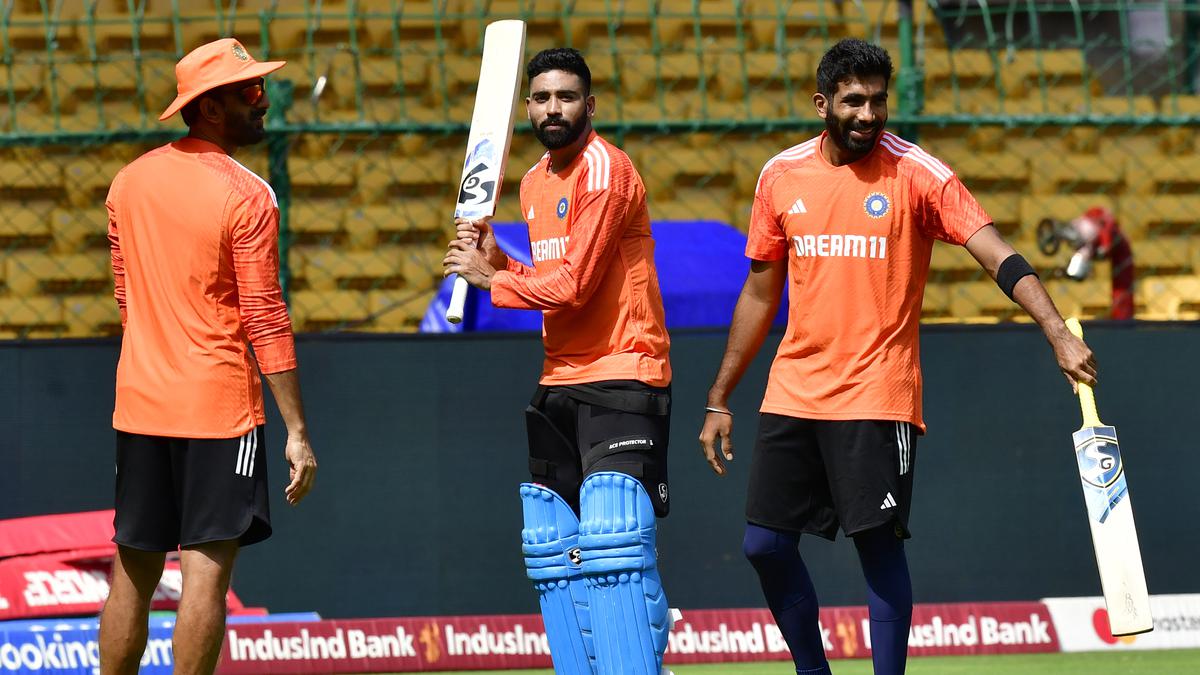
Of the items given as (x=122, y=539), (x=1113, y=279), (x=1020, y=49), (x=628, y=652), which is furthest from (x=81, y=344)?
(x=1020, y=49)

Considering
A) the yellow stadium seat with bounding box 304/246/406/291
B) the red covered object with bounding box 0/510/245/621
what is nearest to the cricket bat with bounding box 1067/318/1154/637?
the red covered object with bounding box 0/510/245/621

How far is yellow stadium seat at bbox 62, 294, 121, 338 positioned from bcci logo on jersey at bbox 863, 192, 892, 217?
4.79 m

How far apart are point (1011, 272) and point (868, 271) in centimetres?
37

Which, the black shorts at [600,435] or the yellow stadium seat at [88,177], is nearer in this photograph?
the black shorts at [600,435]

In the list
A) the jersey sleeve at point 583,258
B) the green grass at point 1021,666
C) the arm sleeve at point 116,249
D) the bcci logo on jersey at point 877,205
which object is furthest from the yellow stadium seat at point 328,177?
the bcci logo on jersey at point 877,205

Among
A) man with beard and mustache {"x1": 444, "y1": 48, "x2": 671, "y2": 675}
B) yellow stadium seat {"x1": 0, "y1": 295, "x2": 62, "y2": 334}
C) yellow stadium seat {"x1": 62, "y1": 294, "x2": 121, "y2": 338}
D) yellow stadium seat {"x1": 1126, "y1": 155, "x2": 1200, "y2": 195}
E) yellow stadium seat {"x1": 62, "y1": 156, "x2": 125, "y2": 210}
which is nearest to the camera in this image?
Result: man with beard and mustache {"x1": 444, "y1": 48, "x2": 671, "y2": 675}

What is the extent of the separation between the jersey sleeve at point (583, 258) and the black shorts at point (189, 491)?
78 cm

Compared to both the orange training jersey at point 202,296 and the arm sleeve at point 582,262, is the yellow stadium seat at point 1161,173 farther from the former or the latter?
the orange training jersey at point 202,296

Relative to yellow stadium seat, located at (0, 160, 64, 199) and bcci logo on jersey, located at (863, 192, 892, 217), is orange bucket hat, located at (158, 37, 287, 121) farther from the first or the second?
yellow stadium seat, located at (0, 160, 64, 199)

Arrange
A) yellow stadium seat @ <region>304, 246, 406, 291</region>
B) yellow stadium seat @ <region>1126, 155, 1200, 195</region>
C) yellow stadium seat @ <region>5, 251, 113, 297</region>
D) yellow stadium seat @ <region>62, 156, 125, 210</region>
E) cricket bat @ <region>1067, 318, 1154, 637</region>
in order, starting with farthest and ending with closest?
yellow stadium seat @ <region>1126, 155, 1200, 195</region> < yellow stadium seat @ <region>62, 156, 125, 210</region> < yellow stadium seat @ <region>5, 251, 113, 297</region> < yellow stadium seat @ <region>304, 246, 406, 291</region> < cricket bat @ <region>1067, 318, 1154, 637</region>

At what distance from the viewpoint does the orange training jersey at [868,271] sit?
415 centimetres

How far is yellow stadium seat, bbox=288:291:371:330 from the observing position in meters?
7.15

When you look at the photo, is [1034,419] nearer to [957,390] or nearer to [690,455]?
[957,390]

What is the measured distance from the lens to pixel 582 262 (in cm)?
412
